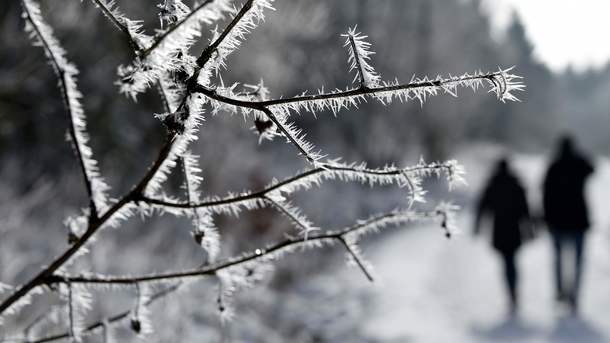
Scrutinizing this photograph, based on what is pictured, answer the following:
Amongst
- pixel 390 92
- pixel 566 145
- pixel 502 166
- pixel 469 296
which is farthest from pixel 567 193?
pixel 390 92

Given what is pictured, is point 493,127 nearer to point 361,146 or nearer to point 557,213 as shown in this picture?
point 361,146

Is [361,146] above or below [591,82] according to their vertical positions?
below

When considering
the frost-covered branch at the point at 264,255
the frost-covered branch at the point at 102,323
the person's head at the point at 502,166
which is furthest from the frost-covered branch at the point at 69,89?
the person's head at the point at 502,166

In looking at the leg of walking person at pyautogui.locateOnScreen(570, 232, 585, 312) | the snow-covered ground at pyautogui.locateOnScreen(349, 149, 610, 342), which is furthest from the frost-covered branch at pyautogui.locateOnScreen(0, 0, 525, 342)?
the leg of walking person at pyautogui.locateOnScreen(570, 232, 585, 312)

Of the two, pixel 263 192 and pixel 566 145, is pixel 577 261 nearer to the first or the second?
pixel 566 145

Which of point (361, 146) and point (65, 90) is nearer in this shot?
point (65, 90)

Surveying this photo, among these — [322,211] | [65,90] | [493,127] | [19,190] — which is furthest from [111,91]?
[493,127]

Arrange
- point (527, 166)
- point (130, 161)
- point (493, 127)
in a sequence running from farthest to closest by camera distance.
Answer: point (493, 127), point (527, 166), point (130, 161)
